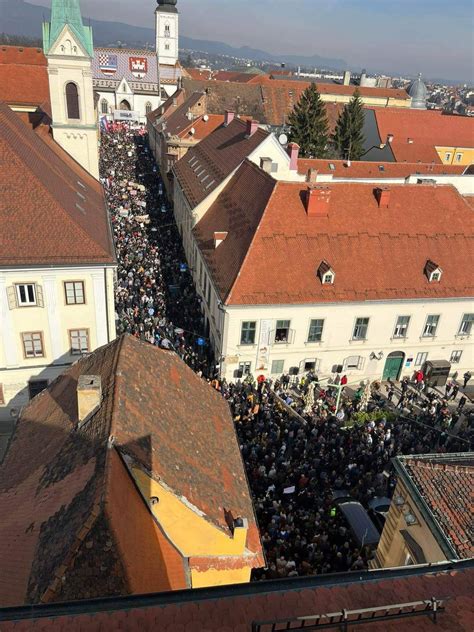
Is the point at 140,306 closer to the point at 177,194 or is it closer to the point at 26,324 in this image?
the point at 26,324

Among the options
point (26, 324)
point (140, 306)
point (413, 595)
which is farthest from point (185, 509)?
point (140, 306)

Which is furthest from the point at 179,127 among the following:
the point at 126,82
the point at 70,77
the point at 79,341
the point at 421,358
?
the point at 126,82

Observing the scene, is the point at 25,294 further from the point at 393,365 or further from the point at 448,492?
the point at 393,365


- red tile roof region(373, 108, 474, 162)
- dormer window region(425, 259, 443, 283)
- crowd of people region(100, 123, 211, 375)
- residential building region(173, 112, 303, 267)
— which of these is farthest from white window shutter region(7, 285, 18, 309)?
red tile roof region(373, 108, 474, 162)

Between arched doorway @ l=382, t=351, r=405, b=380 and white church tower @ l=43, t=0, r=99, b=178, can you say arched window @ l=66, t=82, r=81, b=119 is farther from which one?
arched doorway @ l=382, t=351, r=405, b=380

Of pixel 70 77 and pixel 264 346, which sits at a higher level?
pixel 70 77
